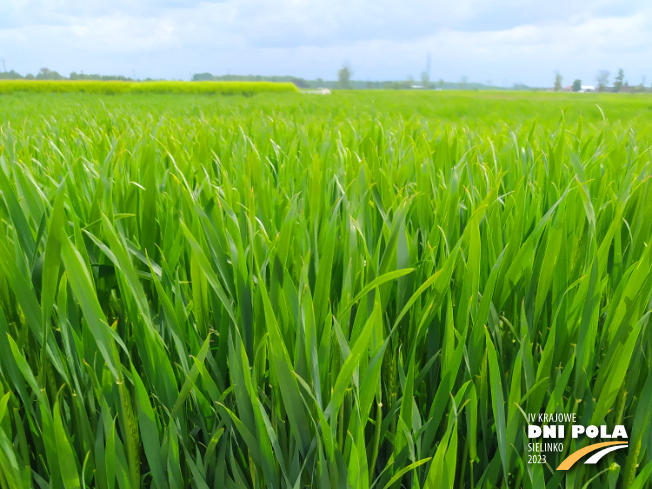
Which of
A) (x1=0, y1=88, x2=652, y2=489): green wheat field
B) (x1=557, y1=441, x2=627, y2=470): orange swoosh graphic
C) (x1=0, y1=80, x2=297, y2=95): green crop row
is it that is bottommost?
(x1=557, y1=441, x2=627, y2=470): orange swoosh graphic

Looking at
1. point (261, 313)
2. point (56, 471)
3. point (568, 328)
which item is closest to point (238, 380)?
point (261, 313)

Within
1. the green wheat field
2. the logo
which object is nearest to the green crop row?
the green wheat field

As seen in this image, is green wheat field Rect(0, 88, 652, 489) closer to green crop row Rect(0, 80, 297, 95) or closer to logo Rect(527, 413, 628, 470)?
logo Rect(527, 413, 628, 470)

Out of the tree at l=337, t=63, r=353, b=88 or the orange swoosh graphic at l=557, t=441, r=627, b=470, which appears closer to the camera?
the orange swoosh graphic at l=557, t=441, r=627, b=470

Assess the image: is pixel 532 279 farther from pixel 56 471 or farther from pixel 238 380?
pixel 56 471

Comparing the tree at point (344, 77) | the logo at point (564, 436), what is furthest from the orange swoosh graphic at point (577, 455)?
the tree at point (344, 77)

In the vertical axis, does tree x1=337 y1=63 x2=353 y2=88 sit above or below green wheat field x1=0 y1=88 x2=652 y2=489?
above

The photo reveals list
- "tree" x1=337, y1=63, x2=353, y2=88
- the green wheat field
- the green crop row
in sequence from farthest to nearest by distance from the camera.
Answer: "tree" x1=337, y1=63, x2=353, y2=88 < the green crop row < the green wheat field

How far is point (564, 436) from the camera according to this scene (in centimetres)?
50

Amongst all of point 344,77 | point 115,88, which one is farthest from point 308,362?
point 344,77

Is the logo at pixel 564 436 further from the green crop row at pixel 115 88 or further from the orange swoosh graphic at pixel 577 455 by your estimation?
the green crop row at pixel 115 88

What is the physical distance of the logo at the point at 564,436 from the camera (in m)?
0.48

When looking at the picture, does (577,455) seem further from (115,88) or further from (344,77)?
(344,77)

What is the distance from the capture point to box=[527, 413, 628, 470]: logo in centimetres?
48
